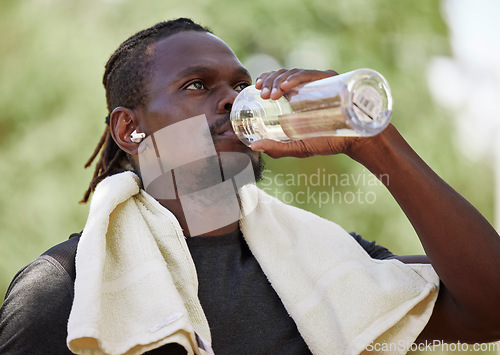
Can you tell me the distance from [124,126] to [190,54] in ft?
0.94

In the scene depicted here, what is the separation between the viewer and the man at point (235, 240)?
119cm

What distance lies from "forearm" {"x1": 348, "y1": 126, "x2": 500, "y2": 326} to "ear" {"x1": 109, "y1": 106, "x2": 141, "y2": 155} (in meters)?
0.67

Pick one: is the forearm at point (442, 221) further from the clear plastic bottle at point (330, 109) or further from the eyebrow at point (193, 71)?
the eyebrow at point (193, 71)

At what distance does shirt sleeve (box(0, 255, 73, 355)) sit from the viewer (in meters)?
1.14

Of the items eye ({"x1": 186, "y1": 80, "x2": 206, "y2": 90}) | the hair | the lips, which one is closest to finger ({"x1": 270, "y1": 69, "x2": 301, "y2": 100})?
the lips

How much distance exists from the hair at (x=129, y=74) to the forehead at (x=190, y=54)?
4cm

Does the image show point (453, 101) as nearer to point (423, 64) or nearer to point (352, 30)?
point (423, 64)

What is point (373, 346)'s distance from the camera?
4.38ft

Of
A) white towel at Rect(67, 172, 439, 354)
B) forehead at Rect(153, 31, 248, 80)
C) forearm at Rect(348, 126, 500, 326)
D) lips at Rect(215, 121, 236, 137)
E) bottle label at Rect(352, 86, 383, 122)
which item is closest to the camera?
bottle label at Rect(352, 86, 383, 122)

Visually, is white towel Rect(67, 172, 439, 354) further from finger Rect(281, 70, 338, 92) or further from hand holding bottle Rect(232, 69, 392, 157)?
finger Rect(281, 70, 338, 92)

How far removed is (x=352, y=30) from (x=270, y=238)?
186 centimetres

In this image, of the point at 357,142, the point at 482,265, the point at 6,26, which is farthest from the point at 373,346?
the point at 6,26

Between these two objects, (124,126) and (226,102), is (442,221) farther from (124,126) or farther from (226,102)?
(124,126)

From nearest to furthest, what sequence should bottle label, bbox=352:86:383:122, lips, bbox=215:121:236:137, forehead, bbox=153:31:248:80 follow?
1. bottle label, bbox=352:86:383:122
2. lips, bbox=215:121:236:137
3. forehead, bbox=153:31:248:80
